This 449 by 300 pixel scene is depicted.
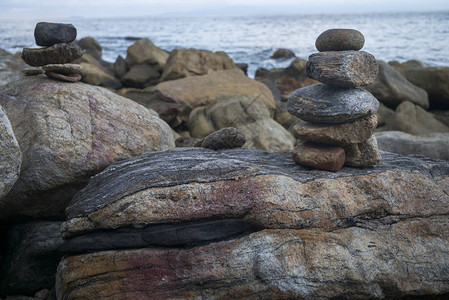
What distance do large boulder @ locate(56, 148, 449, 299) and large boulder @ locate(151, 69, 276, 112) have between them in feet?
27.3

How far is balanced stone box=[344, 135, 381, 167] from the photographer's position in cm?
582

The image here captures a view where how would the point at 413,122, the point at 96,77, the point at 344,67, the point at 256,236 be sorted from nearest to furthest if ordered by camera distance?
the point at 256,236, the point at 344,67, the point at 413,122, the point at 96,77

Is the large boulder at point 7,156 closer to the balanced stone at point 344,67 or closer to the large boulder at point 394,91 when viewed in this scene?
the balanced stone at point 344,67

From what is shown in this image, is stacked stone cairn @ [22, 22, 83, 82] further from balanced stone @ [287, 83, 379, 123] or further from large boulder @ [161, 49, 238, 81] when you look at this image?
large boulder @ [161, 49, 238, 81]

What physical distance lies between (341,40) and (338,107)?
38.3 inches

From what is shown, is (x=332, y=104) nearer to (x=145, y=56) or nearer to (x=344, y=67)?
(x=344, y=67)

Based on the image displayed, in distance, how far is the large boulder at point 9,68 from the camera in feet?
37.4

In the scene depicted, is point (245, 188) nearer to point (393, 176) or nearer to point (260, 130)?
point (393, 176)

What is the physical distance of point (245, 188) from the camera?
16.3ft

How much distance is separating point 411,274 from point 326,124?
2218 millimetres

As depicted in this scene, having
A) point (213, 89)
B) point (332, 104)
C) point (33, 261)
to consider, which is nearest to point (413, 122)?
point (213, 89)

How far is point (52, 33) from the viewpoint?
7086 millimetres

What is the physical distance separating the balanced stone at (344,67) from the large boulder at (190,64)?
13.4m

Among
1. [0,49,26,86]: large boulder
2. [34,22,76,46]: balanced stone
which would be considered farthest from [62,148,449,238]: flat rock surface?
[0,49,26,86]: large boulder
